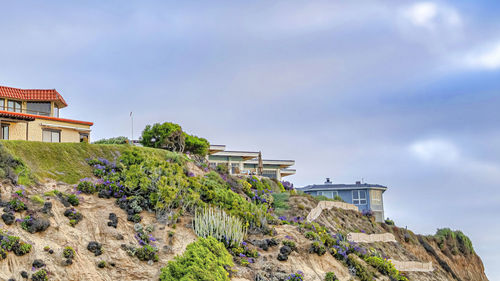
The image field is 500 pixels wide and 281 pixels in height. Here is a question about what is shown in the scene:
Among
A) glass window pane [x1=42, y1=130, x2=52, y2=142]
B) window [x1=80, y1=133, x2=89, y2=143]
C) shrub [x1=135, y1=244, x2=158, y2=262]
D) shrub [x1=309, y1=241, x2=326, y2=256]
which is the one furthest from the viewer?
window [x1=80, y1=133, x2=89, y2=143]

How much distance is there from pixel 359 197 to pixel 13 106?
146ft

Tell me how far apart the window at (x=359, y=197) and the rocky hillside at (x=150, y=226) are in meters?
26.4

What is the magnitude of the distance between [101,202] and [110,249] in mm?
5165

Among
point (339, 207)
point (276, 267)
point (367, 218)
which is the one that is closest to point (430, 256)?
point (367, 218)

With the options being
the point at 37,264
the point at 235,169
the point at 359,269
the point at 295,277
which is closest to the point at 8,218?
the point at 37,264

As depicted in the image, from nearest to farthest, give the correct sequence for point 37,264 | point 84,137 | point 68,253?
point 37,264 → point 68,253 → point 84,137

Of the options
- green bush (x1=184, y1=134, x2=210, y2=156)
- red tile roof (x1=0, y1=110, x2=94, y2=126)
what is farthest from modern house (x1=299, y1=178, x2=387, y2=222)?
red tile roof (x1=0, y1=110, x2=94, y2=126)

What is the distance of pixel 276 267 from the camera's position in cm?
3347

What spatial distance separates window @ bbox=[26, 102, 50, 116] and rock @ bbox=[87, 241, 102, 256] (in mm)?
26749

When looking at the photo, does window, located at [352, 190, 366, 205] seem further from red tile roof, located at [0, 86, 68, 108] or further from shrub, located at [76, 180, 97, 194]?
shrub, located at [76, 180, 97, 194]

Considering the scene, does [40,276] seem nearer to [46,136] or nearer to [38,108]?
[46,136]

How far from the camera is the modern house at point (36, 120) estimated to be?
4347 centimetres

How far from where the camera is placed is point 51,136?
4703 centimetres

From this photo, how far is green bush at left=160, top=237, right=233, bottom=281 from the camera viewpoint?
2752 centimetres
